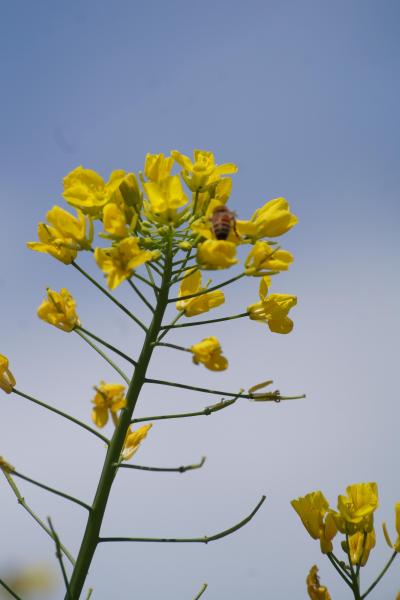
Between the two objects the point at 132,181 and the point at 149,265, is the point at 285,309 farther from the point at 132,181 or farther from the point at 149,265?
the point at 132,181

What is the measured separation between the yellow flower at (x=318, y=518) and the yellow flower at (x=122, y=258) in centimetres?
169

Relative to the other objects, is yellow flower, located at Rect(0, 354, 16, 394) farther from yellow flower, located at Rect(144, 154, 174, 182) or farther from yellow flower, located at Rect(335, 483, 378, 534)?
yellow flower, located at Rect(335, 483, 378, 534)

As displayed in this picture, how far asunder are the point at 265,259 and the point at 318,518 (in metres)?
1.50

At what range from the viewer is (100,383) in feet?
11.7

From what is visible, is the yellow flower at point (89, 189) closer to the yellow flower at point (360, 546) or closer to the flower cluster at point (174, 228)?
the flower cluster at point (174, 228)

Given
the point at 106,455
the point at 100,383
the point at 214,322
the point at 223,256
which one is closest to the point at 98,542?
the point at 106,455

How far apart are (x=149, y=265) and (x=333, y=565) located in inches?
78.1

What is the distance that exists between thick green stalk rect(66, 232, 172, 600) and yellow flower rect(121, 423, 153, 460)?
22 centimetres

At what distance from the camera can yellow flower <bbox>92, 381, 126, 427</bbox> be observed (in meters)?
3.56

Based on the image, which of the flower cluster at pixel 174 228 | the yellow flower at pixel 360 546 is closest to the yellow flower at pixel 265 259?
the flower cluster at pixel 174 228

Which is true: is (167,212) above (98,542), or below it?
above

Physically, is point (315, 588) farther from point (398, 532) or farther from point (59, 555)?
point (59, 555)

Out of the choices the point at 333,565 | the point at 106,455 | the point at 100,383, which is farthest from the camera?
the point at 333,565

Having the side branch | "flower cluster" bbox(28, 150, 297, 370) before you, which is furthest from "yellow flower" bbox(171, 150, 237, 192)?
the side branch
